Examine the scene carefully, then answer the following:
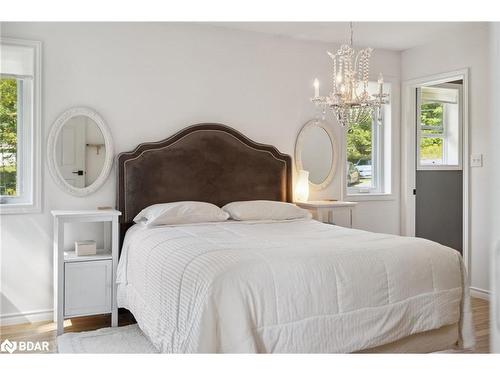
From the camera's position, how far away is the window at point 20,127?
133 inches

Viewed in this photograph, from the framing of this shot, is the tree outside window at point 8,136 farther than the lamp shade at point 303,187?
No

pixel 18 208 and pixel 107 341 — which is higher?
pixel 18 208

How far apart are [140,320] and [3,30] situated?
2.31 meters

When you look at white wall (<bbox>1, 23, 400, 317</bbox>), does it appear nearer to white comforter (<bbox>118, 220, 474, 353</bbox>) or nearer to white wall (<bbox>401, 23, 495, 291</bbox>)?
white comforter (<bbox>118, 220, 474, 353</bbox>)

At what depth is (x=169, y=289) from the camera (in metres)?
2.27

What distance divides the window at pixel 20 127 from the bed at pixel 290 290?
2.93 feet

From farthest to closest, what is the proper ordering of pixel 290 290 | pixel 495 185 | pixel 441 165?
pixel 441 165
pixel 290 290
pixel 495 185

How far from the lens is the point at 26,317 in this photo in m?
3.38

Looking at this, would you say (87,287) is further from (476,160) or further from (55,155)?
(476,160)

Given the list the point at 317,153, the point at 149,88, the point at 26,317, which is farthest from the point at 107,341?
the point at 317,153

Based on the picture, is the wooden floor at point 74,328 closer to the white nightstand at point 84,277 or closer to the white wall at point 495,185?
the white nightstand at point 84,277

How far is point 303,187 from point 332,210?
1.13ft

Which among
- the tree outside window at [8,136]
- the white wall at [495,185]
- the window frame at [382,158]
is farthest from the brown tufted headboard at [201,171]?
the white wall at [495,185]
